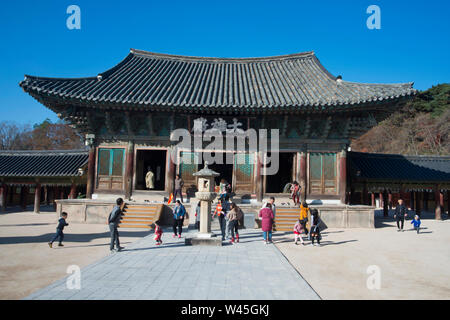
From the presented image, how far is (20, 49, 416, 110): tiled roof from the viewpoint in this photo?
14312 mm

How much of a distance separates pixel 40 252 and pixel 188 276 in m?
5.45

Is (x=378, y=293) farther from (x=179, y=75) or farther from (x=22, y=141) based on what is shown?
(x=22, y=141)

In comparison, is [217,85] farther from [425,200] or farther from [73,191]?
[425,200]

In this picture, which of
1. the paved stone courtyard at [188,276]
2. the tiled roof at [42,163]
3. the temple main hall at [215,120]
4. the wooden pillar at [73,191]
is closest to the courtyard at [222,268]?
the paved stone courtyard at [188,276]

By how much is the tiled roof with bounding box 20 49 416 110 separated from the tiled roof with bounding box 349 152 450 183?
22.2 feet

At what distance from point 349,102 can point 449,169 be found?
46.5 feet

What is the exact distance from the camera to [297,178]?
16.5 meters

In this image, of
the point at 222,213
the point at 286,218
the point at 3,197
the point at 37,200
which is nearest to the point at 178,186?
the point at 222,213

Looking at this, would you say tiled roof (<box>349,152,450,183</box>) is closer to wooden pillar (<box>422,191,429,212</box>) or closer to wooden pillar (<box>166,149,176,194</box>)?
wooden pillar (<box>422,191,429,212</box>)

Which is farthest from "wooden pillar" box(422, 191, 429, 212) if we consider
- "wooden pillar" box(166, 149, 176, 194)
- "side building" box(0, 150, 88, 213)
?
"side building" box(0, 150, 88, 213)

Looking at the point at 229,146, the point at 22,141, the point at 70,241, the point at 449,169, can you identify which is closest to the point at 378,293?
the point at 70,241
